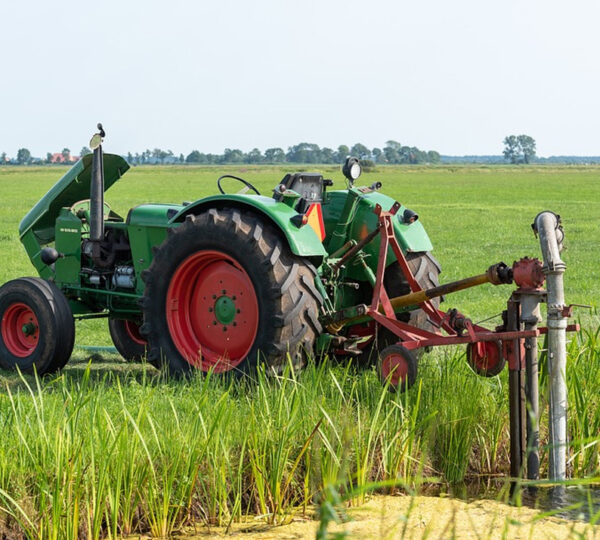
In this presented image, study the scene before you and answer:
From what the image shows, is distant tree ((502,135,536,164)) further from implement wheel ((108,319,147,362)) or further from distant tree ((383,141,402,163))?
implement wheel ((108,319,147,362))

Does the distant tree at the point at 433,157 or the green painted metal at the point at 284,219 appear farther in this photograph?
the distant tree at the point at 433,157

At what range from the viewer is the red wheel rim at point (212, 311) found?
5.80 meters

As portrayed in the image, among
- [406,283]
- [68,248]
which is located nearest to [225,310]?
[406,283]

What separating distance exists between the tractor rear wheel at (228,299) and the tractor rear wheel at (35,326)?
93 cm

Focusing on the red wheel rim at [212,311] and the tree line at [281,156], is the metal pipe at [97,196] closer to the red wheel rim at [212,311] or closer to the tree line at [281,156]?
the red wheel rim at [212,311]

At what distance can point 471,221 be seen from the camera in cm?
2502

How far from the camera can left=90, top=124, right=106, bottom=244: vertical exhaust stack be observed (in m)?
7.03

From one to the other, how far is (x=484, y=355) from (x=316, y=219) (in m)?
1.69

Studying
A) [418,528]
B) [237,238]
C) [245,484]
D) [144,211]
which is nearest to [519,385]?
[418,528]

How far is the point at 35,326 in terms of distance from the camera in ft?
22.9

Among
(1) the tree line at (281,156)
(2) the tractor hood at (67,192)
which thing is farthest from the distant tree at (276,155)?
(2) the tractor hood at (67,192)

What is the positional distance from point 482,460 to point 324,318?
4.06 ft

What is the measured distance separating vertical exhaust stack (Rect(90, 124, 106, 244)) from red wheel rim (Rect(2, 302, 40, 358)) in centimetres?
70

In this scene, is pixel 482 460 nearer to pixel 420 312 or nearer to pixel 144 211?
pixel 420 312
